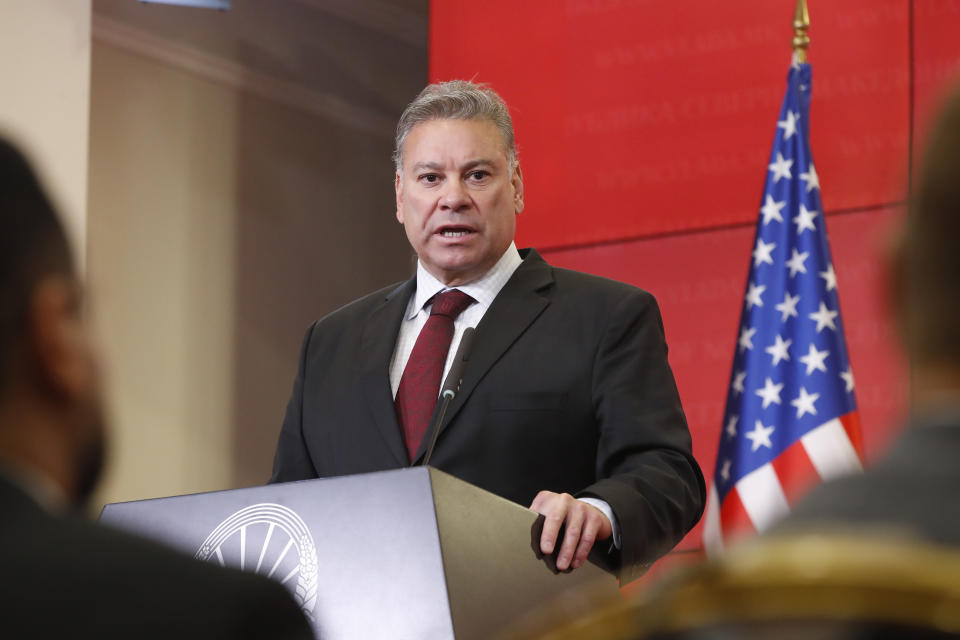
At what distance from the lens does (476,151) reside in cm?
301

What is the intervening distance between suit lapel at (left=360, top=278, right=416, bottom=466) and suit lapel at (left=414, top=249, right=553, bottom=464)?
0.11 m

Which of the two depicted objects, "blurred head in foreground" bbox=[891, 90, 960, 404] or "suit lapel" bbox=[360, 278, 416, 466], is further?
"suit lapel" bbox=[360, 278, 416, 466]

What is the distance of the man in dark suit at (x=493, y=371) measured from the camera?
2541 mm

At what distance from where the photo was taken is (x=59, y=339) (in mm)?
843

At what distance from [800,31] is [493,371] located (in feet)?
6.88

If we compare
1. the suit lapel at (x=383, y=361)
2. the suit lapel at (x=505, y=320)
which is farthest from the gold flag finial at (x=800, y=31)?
the suit lapel at (x=383, y=361)

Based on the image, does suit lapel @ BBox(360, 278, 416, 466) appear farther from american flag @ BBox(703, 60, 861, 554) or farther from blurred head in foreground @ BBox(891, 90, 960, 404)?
blurred head in foreground @ BBox(891, 90, 960, 404)

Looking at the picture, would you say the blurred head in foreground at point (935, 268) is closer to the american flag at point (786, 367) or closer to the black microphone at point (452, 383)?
the black microphone at point (452, 383)

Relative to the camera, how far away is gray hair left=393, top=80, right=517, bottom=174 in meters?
3.03

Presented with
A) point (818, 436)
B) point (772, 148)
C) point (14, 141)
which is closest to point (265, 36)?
point (772, 148)

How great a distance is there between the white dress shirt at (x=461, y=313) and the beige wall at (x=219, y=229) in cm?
277

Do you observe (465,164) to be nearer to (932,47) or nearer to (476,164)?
(476,164)

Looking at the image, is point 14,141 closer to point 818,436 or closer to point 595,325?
A: point 595,325

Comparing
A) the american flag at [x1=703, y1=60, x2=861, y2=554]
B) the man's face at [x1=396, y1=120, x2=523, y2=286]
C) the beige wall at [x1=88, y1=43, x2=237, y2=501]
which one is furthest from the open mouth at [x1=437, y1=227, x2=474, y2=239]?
the beige wall at [x1=88, y1=43, x2=237, y2=501]
